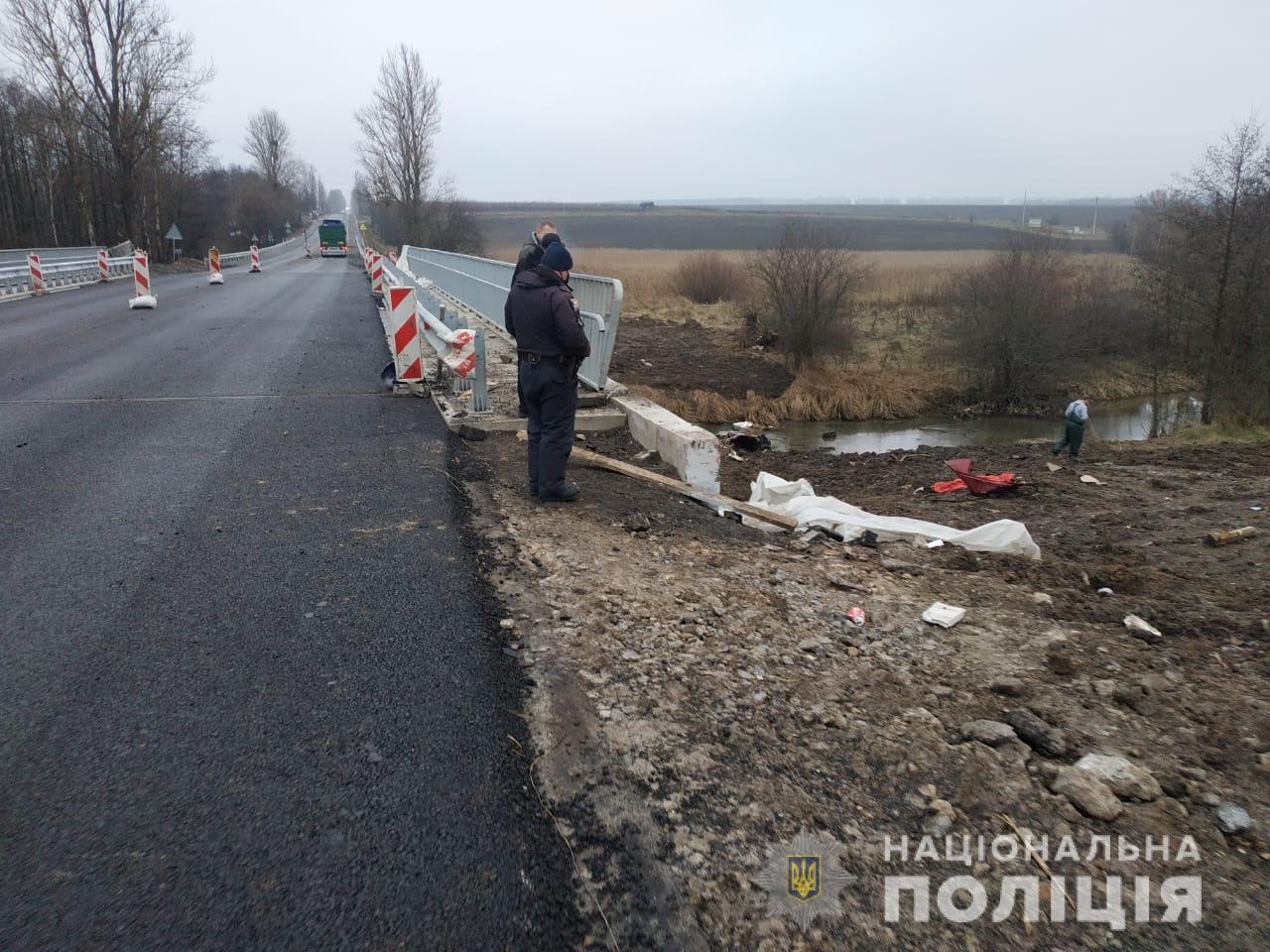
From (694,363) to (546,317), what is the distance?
21106mm

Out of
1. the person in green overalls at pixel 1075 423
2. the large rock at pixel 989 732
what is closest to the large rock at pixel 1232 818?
the large rock at pixel 989 732

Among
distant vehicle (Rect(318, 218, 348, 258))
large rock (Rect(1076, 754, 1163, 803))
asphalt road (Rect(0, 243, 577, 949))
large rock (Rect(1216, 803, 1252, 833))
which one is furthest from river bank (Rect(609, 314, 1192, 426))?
distant vehicle (Rect(318, 218, 348, 258))

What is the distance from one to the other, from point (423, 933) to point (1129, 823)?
229 cm

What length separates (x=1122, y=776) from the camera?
301cm

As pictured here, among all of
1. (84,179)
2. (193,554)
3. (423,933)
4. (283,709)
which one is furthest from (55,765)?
(84,179)

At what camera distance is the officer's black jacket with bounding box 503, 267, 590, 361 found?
19.5 feet

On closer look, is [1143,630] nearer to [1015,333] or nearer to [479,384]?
[479,384]

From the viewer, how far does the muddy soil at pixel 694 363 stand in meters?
23.9

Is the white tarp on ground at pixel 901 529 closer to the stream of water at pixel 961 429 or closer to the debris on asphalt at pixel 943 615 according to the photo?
the debris on asphalt at pixel 943 615

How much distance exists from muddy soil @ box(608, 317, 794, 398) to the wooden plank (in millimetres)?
14760

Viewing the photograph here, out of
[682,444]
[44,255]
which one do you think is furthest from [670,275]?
[682,444]

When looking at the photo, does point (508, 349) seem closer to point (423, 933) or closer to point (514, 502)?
point (514, 502)

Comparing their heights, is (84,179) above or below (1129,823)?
above

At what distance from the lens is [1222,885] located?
2.54 m
